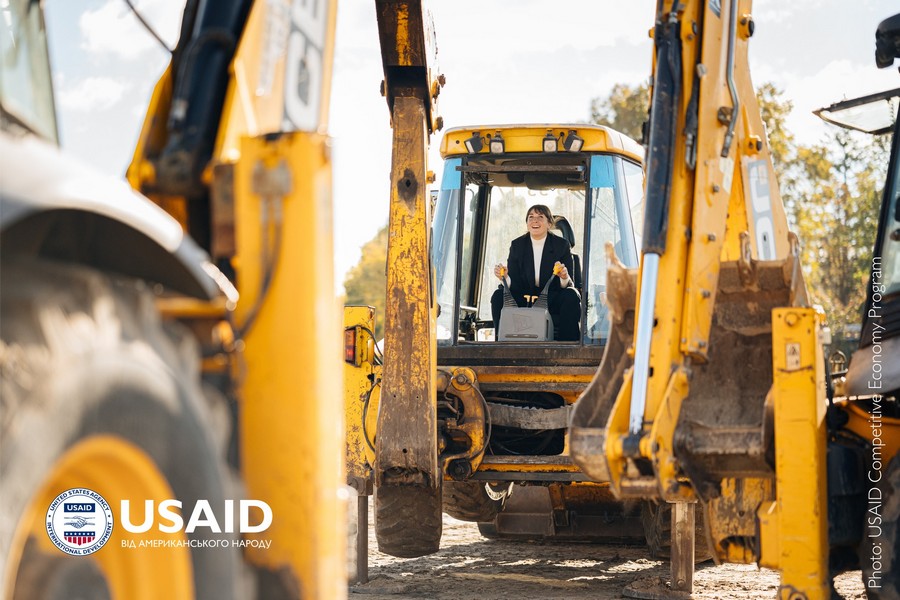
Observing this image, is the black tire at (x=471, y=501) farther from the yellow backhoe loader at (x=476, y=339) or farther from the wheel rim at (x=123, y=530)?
the wheel rim at (x=123, y=530)

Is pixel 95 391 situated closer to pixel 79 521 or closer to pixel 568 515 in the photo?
pixel 79 521

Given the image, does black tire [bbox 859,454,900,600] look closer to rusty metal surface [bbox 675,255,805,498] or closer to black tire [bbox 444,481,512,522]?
rusty metal surface [bbox 675,255,805,498]

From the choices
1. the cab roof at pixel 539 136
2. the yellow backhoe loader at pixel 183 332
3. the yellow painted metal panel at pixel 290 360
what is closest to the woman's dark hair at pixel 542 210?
the cab roof at pixel 539 136

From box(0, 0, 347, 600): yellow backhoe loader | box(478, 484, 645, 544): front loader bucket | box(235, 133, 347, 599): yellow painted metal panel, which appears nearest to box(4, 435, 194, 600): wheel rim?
box(0, 0, 347, 600): yellow backhoe loader

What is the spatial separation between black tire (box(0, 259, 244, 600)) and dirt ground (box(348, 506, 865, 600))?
4845 millimetres

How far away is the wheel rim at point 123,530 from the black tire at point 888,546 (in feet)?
8.94

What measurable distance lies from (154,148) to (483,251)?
5.77 metres

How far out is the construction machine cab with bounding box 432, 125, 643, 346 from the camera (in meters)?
7.72

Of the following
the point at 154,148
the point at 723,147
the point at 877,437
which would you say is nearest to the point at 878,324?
the point at 877,437

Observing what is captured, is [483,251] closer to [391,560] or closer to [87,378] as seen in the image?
[391,560]

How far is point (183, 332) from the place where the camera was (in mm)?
2363

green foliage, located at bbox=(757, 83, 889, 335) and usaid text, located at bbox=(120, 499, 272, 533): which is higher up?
green foliage, located at bbox=(757, 83, 889, 335)

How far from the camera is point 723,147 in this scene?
193 inches

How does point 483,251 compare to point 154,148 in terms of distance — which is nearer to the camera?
point 154,148
